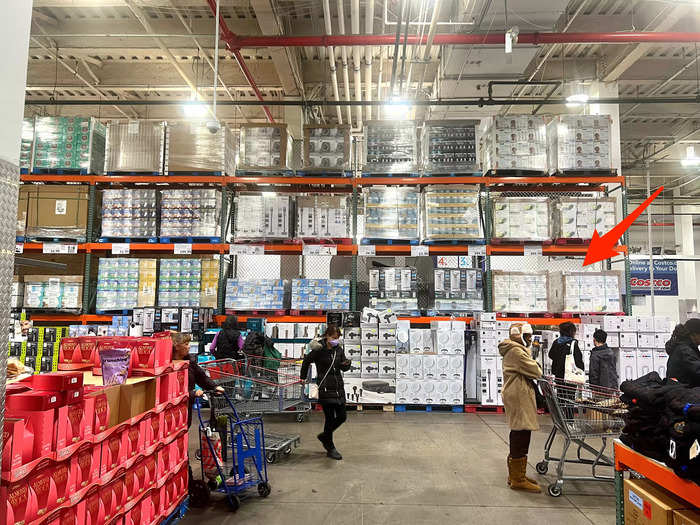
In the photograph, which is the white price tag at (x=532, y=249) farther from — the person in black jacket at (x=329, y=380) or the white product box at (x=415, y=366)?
the person in black jacket at (x=329, y=380)

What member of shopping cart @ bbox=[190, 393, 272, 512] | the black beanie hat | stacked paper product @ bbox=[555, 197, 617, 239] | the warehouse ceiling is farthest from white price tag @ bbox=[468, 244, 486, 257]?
shopping cart @ bbox=[190, 393, 272, 512]

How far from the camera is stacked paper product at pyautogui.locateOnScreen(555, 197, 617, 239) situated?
8.57 m

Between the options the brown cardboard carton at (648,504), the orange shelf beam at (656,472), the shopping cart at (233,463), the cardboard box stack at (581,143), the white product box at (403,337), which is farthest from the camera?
the cardboard box stack at (581,143)

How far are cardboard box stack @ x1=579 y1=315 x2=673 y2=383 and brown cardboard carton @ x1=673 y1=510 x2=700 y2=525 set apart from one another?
625cm

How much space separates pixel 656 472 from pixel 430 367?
560cm

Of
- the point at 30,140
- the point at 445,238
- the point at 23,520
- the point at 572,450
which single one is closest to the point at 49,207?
the point at 30,140

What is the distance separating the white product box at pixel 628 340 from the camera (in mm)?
8055

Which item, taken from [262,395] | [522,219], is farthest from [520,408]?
[522,219]

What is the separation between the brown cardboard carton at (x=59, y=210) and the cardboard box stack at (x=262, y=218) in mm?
2882

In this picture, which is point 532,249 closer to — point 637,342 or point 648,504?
point 637,342

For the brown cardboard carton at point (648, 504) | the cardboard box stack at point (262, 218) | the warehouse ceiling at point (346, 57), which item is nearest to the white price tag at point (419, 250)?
the cardboard box stack at point (262, 218)

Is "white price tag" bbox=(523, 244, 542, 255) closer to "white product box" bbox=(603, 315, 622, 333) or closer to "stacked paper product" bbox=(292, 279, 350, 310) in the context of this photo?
"white product box" bbox=(603, 315, 622, 333)

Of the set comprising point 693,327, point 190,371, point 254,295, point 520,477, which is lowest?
point 520,477

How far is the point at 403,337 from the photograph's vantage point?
26.7ft
